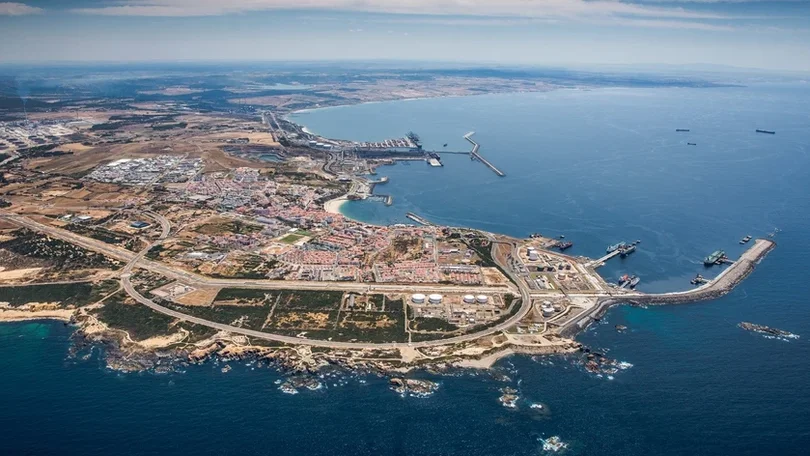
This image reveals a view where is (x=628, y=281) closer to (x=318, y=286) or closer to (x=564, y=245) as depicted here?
(x=564, y=245)

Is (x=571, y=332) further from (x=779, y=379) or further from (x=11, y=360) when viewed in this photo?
(x=11, y=360)

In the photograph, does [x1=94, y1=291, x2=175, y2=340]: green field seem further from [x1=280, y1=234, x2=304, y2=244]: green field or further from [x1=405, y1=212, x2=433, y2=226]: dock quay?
[x1=405, y1=212, x2=433, y2=226]: dock quay

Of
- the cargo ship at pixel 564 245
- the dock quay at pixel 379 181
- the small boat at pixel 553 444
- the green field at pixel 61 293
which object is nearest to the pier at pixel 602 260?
the cargo ship at pixel 564 245

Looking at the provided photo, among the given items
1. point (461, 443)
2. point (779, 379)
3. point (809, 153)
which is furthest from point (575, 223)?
point (809, 153)

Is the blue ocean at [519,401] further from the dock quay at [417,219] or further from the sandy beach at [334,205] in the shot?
the sandy beach at [334,205]

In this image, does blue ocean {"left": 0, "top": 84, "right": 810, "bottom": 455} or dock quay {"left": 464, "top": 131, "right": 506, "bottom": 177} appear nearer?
blue ocean {"left": 0, "top": 84, "right": 810, "bottom": 455}

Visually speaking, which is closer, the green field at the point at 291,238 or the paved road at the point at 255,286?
the paved road at the point at 255,286

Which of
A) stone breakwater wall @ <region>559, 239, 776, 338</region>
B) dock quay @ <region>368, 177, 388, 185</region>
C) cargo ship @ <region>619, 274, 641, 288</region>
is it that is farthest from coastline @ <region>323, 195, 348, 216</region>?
stone breakwater wall @ <region>559, 239, 776, 338</region>
